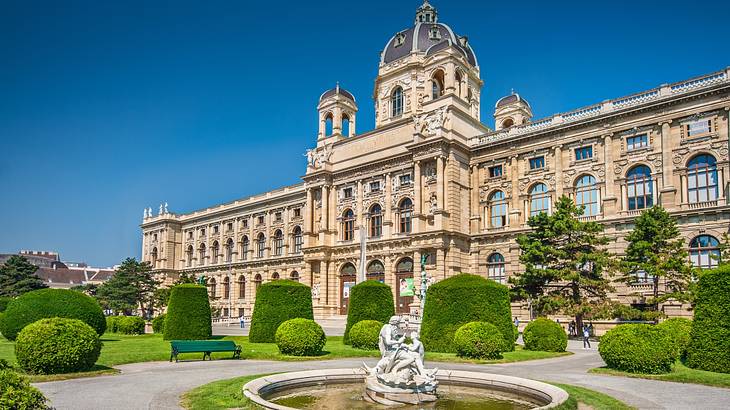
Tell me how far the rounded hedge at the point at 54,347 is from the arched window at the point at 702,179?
37585 millimetres

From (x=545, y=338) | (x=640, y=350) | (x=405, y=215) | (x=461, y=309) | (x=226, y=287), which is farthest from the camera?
(x=226, y=287)

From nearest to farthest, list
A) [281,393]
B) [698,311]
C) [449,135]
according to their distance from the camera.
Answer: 1. [281,393]
2. [698,311]
3. [449,135]

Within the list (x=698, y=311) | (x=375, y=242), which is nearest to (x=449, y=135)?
(x=375, y=242)

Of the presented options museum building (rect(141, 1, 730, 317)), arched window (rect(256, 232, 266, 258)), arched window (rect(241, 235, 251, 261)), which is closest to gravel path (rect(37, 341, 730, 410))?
museum building (rect(141, 1, 730, 317))

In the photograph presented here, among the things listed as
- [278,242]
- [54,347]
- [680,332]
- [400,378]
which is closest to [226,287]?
[278,242]

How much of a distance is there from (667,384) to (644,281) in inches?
961

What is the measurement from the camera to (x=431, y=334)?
84.4 feet

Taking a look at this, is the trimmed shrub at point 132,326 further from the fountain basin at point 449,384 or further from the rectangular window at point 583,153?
the rectangular window at point 583,153

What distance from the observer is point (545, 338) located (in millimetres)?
27438

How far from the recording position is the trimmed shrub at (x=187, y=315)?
30.9m

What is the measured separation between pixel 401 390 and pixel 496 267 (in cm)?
3685

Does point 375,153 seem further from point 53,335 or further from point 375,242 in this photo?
point 53,335

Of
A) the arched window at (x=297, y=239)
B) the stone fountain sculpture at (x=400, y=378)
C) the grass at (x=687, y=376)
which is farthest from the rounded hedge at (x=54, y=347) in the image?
the arched window at (x=297, y=239)

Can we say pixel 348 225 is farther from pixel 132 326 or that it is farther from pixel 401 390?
pixel 401 390
